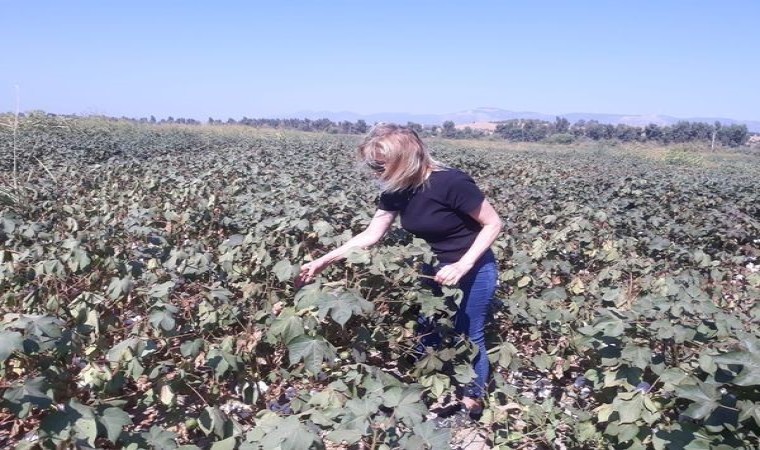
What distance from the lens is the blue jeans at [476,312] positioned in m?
2.70

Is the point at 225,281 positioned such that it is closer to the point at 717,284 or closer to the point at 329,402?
the point at 329,402

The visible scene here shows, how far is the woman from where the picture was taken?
98.3 inches

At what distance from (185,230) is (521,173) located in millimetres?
10397

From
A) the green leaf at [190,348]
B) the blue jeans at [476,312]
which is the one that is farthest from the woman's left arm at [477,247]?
the green leaf at [190,348]

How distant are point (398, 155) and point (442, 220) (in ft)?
1.17

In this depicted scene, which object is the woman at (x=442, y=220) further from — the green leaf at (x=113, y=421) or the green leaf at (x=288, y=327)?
the green leaf at (x=113, y=421)

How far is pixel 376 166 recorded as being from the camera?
258cm

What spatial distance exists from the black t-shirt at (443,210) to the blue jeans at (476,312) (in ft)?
0.36

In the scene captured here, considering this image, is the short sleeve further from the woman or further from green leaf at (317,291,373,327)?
green leaf at (317,291,373,327)

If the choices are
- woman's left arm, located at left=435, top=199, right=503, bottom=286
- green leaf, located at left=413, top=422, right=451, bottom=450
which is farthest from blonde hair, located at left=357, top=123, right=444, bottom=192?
green leaf, located at left=413, top=422, right=451, bottom=450

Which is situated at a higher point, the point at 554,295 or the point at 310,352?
the point at 310,352

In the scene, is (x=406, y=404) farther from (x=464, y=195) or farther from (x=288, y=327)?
(x=464, y=195)

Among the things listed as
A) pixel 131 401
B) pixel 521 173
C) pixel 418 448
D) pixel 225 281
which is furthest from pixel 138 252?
pixel 521 173

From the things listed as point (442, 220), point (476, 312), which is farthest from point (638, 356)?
point (442, 220)
